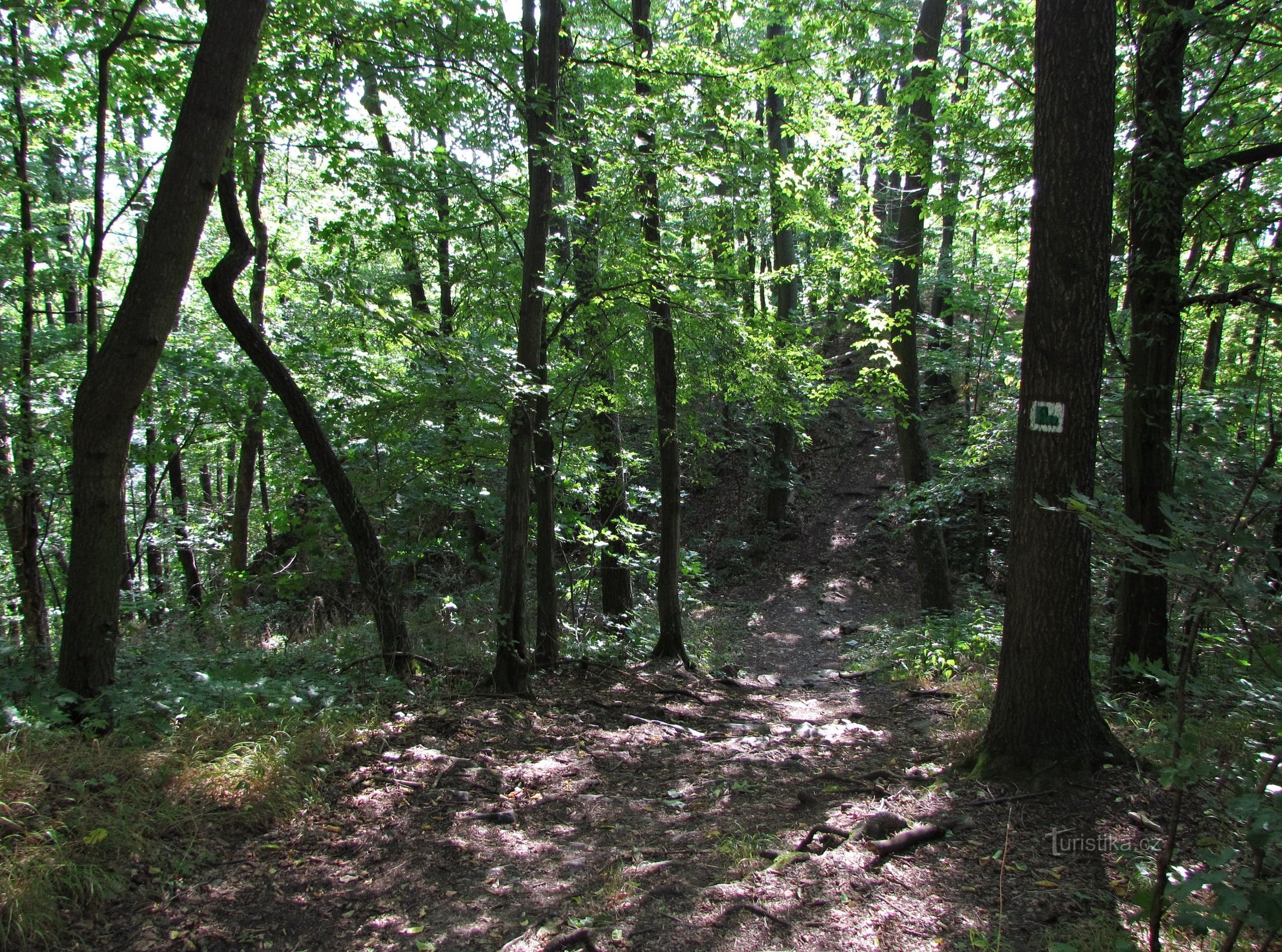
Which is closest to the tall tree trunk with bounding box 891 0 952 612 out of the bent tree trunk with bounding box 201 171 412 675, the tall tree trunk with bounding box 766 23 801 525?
the tall tree trunk with bounding box 766 23 801 525

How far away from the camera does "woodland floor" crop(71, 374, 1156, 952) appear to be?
312 cm

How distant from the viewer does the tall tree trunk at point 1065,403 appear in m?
4.19

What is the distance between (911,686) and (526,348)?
5.53 metres

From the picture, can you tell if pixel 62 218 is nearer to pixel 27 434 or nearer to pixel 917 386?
pixel 27 434

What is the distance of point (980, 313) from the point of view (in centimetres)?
1434

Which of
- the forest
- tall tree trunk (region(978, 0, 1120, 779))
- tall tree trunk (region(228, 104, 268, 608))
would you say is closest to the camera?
the forest

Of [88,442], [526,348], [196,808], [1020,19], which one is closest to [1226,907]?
[196,808]

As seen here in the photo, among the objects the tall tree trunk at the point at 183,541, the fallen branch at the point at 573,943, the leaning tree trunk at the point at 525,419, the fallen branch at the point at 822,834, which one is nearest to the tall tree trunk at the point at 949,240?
the leaning tree trunk at the point at 525,419

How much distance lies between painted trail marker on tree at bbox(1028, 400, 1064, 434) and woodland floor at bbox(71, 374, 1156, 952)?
1.95 m

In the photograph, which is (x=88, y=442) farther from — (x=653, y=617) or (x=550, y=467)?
(x=653, y=617)

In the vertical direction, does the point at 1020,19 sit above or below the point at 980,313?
above

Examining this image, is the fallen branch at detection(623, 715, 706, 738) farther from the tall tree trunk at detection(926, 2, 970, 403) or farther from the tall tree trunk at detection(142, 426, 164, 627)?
the tall tree trunk at detection(142, 426, 164, 627)

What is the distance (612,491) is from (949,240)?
11740 mm

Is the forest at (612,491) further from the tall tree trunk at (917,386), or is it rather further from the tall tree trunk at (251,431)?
the tall tree trunk at (251,431)
